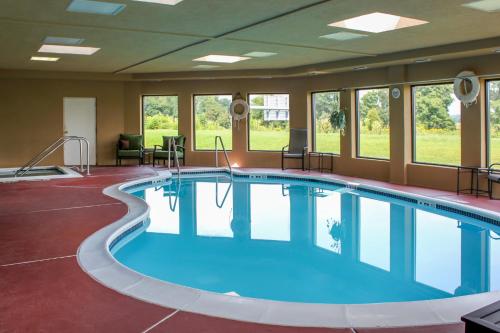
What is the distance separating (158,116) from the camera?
45.6ft

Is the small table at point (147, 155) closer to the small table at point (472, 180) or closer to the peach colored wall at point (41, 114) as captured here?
the peach colored wall at point (41, 114)

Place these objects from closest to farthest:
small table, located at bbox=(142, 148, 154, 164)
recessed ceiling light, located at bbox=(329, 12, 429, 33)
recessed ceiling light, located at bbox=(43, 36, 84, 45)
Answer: recessed ceiling light, located at bbox=(329, 12, 429, 33) → recessed ceiling light, located at bbox=(43, 36, 84, 45) → small table, located at bbox=(142, 148, 154, 164)

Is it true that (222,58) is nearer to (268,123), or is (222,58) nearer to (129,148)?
(268,123)

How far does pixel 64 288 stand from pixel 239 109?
9.79m

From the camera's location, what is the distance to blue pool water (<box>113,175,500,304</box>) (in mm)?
4617

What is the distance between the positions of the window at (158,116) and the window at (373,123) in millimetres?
5254

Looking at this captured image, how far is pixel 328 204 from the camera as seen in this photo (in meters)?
8.56

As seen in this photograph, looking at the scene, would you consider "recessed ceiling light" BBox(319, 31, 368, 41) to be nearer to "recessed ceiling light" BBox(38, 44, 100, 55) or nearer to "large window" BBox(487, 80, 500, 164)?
"large window" BBox(487, 80, 500, 164)

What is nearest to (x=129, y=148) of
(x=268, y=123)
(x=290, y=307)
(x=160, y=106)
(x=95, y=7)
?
(x=160, y=106)

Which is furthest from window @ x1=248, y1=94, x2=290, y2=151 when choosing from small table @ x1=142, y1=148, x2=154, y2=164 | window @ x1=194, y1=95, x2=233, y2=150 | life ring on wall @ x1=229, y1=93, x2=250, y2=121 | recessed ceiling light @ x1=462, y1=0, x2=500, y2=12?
recessed ceiling light @ x1=462, y1=0, x2=500, y2=12

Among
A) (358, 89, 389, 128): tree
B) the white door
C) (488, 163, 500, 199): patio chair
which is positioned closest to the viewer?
(488, 163, 500, 199): patio chair

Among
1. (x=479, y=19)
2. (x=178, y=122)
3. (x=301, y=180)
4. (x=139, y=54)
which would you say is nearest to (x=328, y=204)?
(x=301, y=180)

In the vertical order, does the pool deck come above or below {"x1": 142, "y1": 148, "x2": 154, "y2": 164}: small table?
below

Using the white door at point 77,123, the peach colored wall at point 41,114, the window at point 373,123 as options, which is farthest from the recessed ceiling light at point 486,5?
the white door at point 77,123
